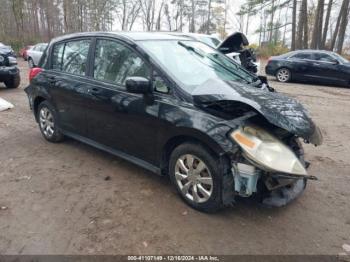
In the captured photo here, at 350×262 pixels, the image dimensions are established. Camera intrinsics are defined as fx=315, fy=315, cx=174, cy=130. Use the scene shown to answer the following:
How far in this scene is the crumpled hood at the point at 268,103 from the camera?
9.53 feet

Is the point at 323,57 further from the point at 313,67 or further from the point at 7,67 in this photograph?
the point at 7,67

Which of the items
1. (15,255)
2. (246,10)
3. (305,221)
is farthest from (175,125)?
(246,10)

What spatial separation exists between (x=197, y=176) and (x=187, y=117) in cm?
62

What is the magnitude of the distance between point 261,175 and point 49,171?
2818mm

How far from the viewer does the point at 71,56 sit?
15.2ft

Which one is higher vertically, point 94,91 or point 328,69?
point 328,69

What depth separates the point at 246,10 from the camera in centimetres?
3086

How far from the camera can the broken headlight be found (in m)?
2.78

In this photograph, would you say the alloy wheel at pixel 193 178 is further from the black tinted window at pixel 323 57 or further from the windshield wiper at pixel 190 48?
the black tinted window at pixel 323 57

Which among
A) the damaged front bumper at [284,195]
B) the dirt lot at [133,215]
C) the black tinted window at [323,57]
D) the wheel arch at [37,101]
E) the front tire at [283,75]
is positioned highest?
the black tinted window at [323,57]

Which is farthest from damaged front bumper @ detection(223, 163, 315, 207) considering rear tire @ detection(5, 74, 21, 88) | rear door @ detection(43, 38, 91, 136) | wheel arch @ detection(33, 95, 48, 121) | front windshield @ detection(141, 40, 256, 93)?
rear tire @ detection(5, 74, 21, 88)

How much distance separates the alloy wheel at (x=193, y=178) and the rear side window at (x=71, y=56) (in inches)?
80.6

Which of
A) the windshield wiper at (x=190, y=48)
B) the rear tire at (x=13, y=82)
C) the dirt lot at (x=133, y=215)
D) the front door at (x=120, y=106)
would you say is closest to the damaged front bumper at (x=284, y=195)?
the dirt lot at (x=133, y=215)

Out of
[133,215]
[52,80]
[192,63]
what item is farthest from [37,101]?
[133,215]
